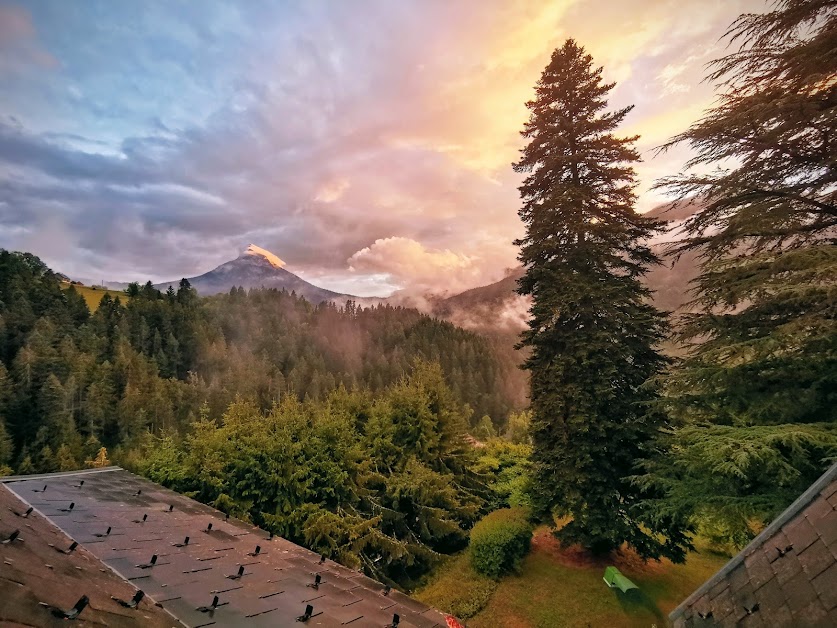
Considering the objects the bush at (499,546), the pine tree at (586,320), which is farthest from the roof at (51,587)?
the bush at (499,546)

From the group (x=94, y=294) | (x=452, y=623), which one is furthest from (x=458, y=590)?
(x=94, y=294)

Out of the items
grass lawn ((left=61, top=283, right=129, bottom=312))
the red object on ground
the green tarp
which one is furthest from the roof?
grass lawn ((left=61, top=283, right=129, bottom=312))

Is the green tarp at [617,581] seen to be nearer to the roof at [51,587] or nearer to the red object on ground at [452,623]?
the red object on ground at [452,623]

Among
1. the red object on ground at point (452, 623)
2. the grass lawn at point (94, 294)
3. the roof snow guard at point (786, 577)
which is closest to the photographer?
the roof snow guard at point (786, 577)

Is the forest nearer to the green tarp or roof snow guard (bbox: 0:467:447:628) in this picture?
the green tarp

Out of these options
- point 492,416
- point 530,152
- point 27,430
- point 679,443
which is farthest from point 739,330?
point 492,416

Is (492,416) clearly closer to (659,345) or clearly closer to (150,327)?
(659,345)
